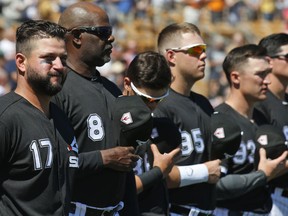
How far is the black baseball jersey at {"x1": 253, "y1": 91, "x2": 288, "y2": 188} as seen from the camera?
8758mm

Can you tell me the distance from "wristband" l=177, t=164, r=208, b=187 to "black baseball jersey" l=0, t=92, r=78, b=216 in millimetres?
1806

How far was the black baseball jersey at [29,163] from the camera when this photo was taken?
518cm

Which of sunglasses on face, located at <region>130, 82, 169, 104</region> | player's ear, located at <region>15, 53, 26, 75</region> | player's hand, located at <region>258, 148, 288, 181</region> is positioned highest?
player's ear, located at <region>15, 53, 26, 75</region>

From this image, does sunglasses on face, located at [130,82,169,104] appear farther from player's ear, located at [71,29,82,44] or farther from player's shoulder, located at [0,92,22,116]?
Answer: player's shoulder, located at [0,92,22,116]

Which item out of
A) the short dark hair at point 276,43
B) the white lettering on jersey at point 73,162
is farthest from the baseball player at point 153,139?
the short dark hair at point 276,43

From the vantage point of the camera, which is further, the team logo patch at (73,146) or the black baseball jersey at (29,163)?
the team logo patch at (73,146)

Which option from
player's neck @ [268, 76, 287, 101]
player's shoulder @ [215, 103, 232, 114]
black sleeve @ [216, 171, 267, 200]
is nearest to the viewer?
black sleeve @ [216, 171, 267, 200]

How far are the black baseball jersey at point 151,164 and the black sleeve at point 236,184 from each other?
0.97m

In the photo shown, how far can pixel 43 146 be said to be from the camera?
17.3 ft

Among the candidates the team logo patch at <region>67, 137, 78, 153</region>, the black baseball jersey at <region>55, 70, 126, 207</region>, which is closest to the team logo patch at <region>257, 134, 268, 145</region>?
the black baseball jersey at <region>55, 70, 126, 207</region>

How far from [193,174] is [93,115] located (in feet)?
4.03

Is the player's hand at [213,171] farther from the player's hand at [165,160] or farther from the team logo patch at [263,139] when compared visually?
the team logo patch at [263,139]

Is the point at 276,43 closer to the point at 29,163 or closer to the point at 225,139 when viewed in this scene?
the point at 225,139

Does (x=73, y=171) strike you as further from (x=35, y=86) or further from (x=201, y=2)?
(x=201, y=2)
